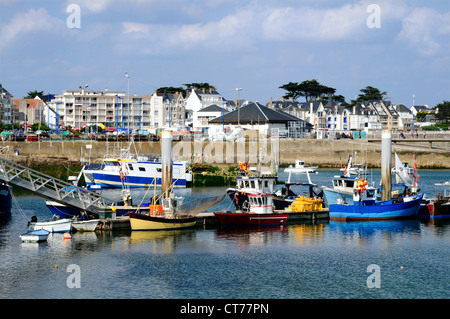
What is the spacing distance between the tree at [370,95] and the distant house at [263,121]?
7409 centimetres

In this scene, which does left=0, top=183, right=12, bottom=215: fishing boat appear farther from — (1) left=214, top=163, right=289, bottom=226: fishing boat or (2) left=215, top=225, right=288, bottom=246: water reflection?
(2) left=215, top=225, right=288, bottom=246: water reflection

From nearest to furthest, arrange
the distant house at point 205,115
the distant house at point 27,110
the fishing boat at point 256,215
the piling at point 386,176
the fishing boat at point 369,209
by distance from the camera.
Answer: the fishing boat at point 256,215 → the fishing boat at point 369,209 → the piling at point 386,176 → the distant house at point 205,115 → the distant house at point 27,110

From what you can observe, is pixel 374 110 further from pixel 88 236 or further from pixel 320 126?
pixel 88 236

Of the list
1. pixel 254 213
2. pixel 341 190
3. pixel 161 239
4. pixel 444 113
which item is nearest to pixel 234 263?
pixel 161 239

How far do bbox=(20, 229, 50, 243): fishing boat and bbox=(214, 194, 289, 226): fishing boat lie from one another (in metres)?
11.5

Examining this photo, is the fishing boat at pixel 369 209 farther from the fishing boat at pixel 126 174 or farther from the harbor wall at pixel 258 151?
the harbor wall at pixel 258 151

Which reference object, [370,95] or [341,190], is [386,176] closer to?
[341,190]

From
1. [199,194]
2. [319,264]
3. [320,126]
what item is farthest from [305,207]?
[320,126]

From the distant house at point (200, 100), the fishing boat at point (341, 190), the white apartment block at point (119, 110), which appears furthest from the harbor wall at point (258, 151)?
the distant house at point (200, 100)

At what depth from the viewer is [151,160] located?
74812 millimetres

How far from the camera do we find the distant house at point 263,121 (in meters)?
111

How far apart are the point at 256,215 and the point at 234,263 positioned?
1065 centimetres

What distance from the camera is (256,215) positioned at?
1676 inches
